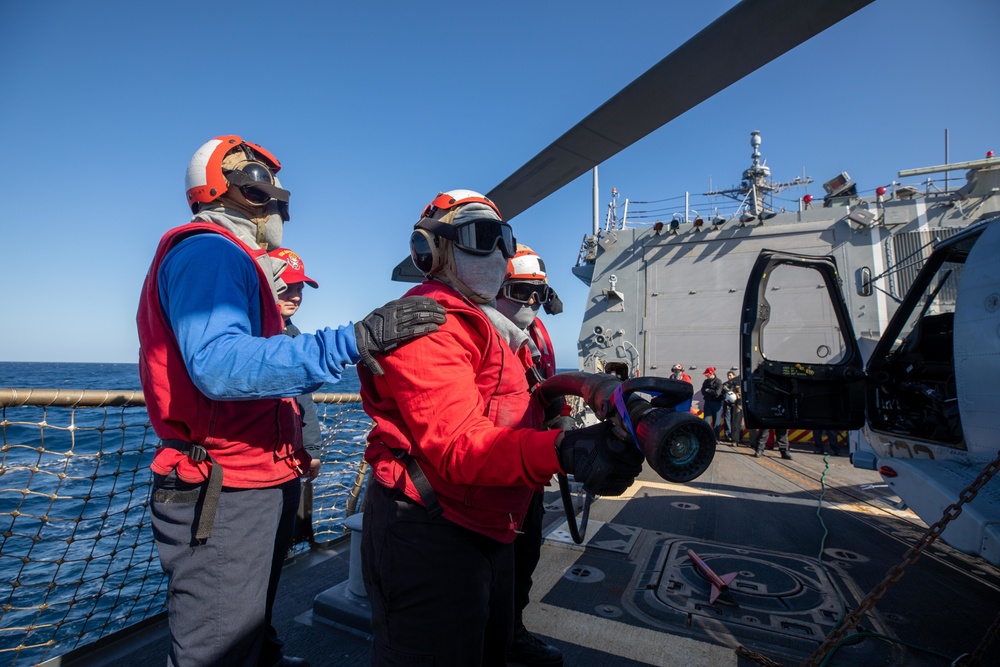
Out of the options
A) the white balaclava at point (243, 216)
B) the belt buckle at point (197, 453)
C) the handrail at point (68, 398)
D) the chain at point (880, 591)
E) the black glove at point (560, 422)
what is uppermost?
the white balaclava at point (243, 216)

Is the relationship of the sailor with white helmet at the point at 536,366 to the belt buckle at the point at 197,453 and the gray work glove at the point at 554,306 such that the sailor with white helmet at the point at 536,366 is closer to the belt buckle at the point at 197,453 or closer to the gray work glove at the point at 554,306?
the gray work glove at the point at 554,306

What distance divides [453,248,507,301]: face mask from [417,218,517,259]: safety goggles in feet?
0.08

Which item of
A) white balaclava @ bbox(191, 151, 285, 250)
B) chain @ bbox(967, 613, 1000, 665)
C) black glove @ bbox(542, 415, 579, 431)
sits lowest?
chain @ bbox(967, 613, 1000, 665)

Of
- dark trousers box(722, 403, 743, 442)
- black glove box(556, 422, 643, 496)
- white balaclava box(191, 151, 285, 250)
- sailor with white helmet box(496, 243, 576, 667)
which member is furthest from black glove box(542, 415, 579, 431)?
dark trousers box(722, 403, 743, 442)

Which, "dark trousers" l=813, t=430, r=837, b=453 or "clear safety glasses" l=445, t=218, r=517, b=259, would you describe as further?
"dark trousers" l=813, t=430, r=837, b=453

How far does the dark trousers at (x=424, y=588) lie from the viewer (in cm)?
142

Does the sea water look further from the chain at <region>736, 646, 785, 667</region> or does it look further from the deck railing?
the chain at <region>736, 646, 785, 667</region>

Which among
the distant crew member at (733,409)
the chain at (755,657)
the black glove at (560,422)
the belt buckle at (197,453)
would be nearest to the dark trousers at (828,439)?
the distant crew member at (733,409)

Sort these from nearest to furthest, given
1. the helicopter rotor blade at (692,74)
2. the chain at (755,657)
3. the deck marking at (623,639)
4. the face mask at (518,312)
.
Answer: the chain at (755,657) → the deck marking at (623,639) → the helicopter rotor blade at (692,74) → the face mask at (518,312)

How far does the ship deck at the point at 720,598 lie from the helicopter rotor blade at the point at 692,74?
3.16 metres

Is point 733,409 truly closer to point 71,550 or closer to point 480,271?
point 480,271

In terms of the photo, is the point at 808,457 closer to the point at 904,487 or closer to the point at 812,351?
the point at 812,351

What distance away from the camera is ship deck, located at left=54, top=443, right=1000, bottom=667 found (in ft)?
8.22

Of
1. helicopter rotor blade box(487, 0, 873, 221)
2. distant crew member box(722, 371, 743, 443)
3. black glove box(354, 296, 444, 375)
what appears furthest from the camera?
distant crew member box(722, 371, 743, 443)
